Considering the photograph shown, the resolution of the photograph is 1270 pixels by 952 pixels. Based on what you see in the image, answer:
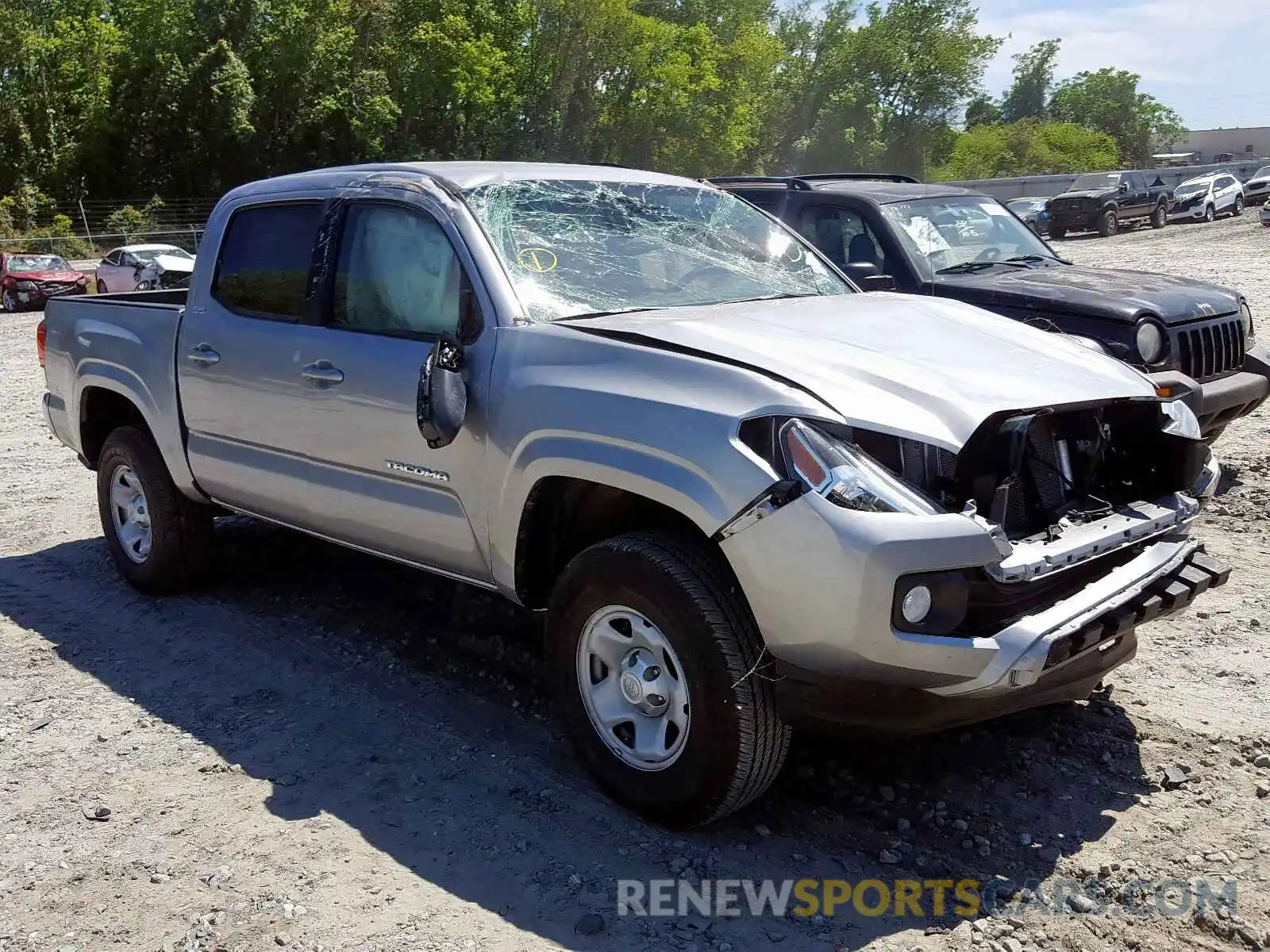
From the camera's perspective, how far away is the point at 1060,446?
3.84 metres

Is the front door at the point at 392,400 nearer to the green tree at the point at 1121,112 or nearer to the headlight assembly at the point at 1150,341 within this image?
the headlight assembly at the point at 1150,341

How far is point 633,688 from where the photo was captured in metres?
3.65

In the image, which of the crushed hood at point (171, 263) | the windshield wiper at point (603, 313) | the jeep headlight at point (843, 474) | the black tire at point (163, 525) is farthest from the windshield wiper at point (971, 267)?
the crushed hood at point (171, 263)

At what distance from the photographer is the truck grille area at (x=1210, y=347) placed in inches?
281

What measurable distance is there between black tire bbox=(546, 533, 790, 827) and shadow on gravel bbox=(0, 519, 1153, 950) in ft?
0.57

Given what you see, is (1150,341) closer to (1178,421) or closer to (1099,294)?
(1099,294)

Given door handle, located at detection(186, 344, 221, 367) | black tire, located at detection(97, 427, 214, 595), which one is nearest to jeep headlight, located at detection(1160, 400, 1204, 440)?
door handle, located at detection(186, 344, 221, 367)

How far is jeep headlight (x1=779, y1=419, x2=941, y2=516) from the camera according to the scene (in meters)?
3.16

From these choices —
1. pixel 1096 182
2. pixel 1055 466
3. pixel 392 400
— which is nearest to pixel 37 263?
pixel 392 400

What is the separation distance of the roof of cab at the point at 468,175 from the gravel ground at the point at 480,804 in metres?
2.00

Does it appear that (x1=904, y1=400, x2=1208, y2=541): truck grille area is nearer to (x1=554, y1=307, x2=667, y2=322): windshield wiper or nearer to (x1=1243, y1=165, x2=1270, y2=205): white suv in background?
(x1=554, y1=307, x2=667, y2=322): windshield wiper

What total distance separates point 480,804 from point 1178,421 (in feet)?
8.77

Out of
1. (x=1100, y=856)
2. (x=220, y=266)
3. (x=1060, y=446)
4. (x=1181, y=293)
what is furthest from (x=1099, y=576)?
(x=1181, y=293)

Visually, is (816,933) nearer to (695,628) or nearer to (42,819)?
(695,628)
